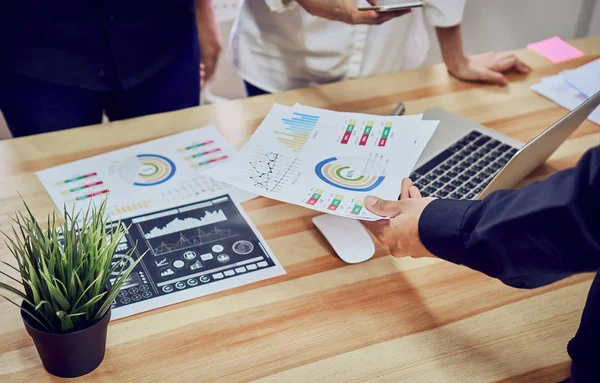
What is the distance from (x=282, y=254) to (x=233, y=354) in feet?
0.69

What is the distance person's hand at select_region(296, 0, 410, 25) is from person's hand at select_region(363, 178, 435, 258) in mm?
467

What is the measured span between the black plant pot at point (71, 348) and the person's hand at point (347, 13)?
78cm

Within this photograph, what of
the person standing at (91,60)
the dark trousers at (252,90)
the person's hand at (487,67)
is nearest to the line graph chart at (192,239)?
the person standing at (91,60)

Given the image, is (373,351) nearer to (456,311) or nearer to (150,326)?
→ (456,311)

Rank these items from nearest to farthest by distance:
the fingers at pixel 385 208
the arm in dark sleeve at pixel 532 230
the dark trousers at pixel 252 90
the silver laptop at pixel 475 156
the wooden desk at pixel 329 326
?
the arm in dark sleeve at pixel 532 230 < the wooden desk at pixel 329 326 < the fingers at pixel 385 208 < the silver laptop at pixel 475 156 < the dark trousers at pixel 252 90

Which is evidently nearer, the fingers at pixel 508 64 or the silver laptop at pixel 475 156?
the silver laptop at pixel 475 156

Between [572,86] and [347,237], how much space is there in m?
0.78

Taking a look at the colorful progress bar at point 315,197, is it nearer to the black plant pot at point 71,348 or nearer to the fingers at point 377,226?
the fingers at point 377,226

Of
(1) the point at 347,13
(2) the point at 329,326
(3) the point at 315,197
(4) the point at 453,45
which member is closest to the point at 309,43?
(1) the point at 347,13

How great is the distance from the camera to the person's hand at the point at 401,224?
2.89ft

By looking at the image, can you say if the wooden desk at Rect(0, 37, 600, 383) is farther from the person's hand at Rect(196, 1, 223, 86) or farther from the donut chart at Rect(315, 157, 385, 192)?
the person's hand at Rect(196, 1, 223, 86)

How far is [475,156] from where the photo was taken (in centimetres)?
116

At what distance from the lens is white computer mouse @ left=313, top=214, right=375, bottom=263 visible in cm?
97

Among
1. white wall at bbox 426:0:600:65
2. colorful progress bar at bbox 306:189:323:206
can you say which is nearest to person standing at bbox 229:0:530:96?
colorful progress bar at bbox 306:189:323:206
